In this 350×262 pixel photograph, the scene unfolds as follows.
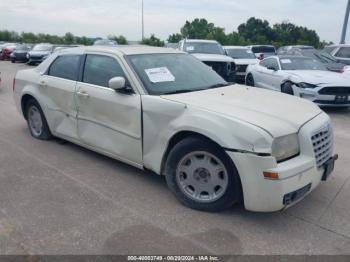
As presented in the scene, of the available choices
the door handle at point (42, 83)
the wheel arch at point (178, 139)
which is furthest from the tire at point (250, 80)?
the wheel arch at point (178, 139)

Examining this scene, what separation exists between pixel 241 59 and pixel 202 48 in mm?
2526

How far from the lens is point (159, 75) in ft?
13.7

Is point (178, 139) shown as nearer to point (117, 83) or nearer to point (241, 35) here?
point (117, 83)

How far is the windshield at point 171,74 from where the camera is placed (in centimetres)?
405

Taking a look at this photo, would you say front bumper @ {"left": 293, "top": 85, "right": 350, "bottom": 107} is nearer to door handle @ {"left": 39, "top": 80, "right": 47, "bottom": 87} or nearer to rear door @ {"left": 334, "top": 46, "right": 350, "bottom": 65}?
rear door @ {"left": 334, "top": 46, "right": 350, "bottom": 65}

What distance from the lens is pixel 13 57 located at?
25844mm

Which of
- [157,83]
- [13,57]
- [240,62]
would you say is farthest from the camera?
[13,57]

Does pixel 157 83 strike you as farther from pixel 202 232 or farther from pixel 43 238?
pixel 43 238

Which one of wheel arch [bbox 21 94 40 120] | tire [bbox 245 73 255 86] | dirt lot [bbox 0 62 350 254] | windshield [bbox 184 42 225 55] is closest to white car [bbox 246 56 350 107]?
tire [bbox 245 73 255 86]

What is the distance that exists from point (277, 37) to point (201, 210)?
54.1 meters

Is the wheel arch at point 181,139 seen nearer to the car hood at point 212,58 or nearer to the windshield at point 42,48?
the car hood at point 212,58

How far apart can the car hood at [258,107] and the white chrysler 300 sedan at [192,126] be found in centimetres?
1

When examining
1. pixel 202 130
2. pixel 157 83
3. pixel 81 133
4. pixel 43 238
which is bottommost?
pixel 43 238

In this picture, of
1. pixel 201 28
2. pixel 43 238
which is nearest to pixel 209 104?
pixel 43 238
